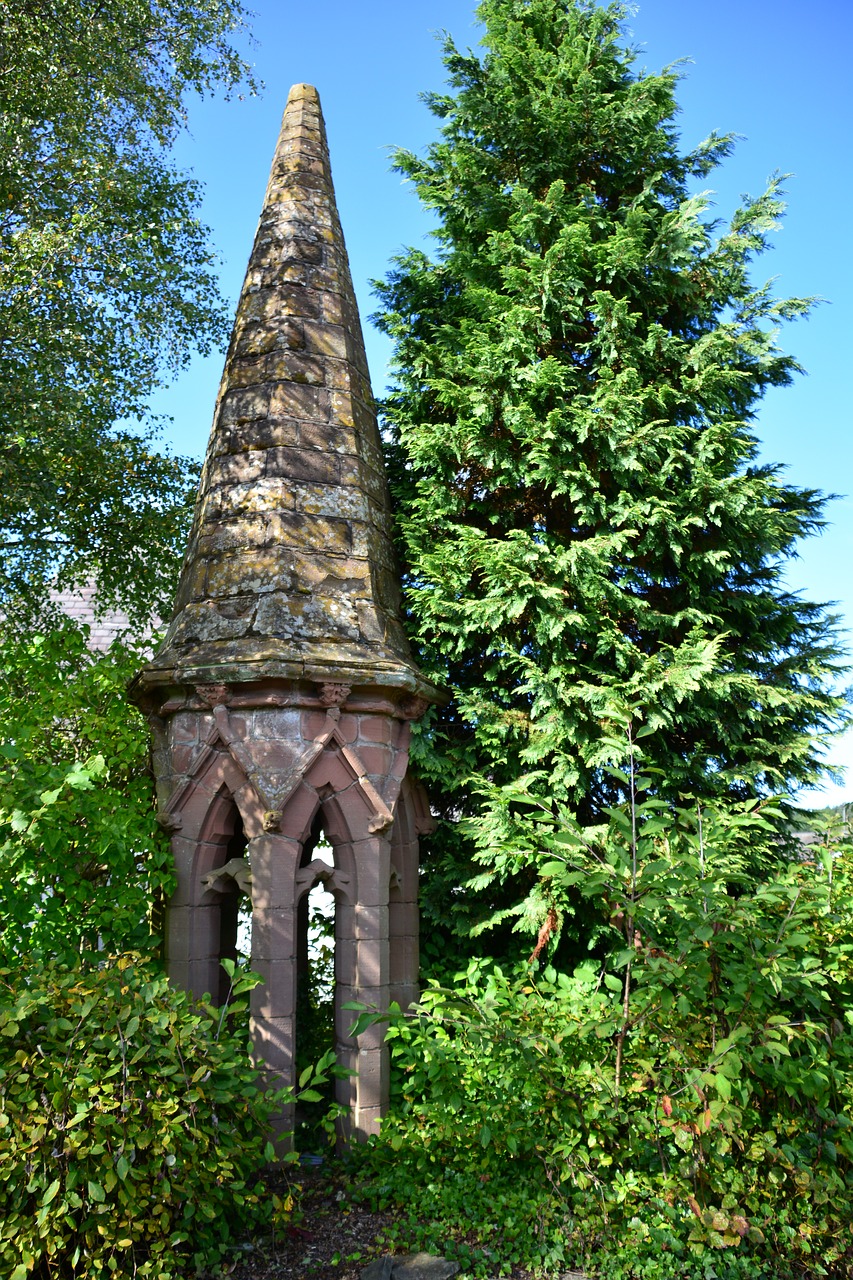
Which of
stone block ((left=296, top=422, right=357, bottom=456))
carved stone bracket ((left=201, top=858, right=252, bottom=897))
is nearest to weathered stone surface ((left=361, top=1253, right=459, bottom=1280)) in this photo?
carved stone bracket ((left=201, top=858, right=252, bottom=897))

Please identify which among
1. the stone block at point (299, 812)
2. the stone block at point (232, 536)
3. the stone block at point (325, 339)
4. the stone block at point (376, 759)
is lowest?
the stone block at point (299, 812)

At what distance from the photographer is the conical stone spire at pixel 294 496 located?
5.58m

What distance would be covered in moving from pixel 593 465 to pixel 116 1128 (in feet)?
17.2

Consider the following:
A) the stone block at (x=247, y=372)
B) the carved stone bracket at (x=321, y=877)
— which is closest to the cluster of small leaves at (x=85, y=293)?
the stone block at (x=247, y=372)

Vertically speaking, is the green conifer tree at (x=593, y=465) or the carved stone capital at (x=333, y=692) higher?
the green conifer tree at (x=593, y=465)

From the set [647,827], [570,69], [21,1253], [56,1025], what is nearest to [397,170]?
[570,69]

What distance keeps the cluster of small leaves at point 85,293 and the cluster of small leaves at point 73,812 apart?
120 inches

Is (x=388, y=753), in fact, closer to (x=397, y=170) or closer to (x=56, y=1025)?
(x=56, y=1025)

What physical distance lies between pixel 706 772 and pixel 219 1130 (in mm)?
3869

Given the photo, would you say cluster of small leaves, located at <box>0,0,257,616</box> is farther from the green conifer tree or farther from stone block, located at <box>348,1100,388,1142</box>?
stone block, located at <box>348,1100,388,1142</box>

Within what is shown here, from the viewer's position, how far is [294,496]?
610cm

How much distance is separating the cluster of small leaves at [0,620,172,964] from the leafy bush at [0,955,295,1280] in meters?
0.87

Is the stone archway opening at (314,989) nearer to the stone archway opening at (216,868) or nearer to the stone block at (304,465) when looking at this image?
the stone archway opening at (216,868)

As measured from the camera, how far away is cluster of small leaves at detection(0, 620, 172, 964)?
16.0 ft
